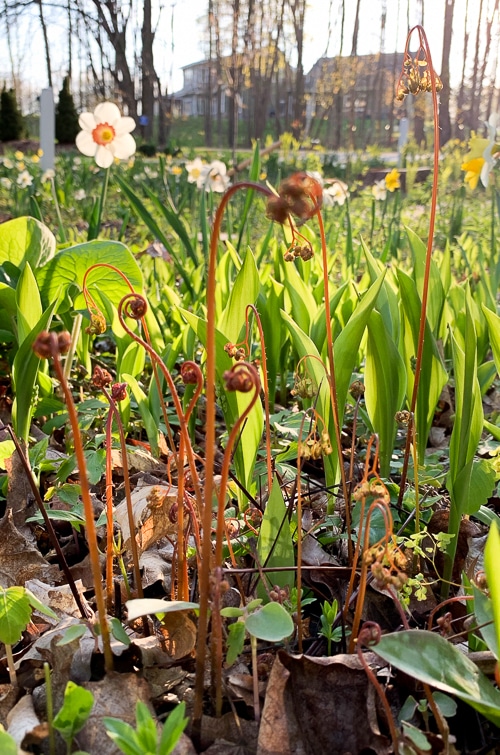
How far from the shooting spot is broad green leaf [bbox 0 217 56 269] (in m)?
1.49

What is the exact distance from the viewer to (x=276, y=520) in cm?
80

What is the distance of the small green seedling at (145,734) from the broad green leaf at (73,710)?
50 millimetres

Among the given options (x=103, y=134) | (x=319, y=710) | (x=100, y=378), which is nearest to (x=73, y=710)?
(x=319, y=710)

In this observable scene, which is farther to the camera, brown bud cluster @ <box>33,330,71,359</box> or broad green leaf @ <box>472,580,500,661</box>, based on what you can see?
broad green leaf @ <box>472,580,500,661</box>

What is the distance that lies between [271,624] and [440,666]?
0.51ft

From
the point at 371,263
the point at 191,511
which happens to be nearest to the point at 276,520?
the point at 191,511

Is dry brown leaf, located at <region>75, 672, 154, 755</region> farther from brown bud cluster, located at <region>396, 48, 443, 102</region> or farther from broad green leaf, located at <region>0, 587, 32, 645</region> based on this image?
brown bud cluster, located at <region>396, 48, 443, 102</region>

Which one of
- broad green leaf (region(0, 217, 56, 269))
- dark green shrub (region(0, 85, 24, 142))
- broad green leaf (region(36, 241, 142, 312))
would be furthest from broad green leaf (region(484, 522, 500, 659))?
dark green shrub (region(0, 85, 24, 142))

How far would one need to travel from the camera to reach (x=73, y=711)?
58 centimetres

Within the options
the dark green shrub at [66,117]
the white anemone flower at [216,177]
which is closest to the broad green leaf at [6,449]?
the white anemone flower at [216,177]

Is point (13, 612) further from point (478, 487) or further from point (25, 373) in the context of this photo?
point (478, 487)

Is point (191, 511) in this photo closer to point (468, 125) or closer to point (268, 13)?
point (268, 13)

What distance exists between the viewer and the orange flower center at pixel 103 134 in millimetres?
2408

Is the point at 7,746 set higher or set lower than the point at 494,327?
lower
